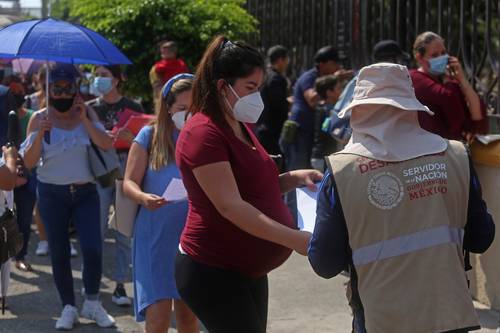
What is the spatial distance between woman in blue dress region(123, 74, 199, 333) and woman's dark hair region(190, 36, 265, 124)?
1.11m

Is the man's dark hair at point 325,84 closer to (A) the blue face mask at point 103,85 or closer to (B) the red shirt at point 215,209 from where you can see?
(A) the blue face mask at point 103,85

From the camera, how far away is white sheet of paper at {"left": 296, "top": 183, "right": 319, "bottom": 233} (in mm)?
3777

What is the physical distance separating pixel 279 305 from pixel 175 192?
2590mm

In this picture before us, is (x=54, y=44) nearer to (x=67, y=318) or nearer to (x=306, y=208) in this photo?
(x=67, y=318)

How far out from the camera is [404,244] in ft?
10.3

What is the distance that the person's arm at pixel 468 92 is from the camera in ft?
22.2

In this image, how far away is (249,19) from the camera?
12.2m

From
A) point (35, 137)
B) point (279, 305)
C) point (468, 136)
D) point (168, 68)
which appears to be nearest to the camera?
point (35, 137)

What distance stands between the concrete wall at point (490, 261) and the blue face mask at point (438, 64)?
0.78 m

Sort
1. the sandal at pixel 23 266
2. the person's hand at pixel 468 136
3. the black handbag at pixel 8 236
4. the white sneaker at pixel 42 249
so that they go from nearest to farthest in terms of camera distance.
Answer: the black handbag at pixel 8 236
the person's hand at pixel 468 136
the sandal at pixel 23 266
the white sneaker at pixel 42 249

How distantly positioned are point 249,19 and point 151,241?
7.48 meters

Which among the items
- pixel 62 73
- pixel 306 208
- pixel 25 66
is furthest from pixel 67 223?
pixel 25 66

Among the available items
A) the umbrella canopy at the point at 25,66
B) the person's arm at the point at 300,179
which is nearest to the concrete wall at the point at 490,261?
the person's arm at the point at 300,179

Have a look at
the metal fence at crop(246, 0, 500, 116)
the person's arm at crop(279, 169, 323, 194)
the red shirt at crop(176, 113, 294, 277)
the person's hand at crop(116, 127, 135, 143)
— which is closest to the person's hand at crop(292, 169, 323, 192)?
the person's arm at crop(279, 169, 323, 194)
